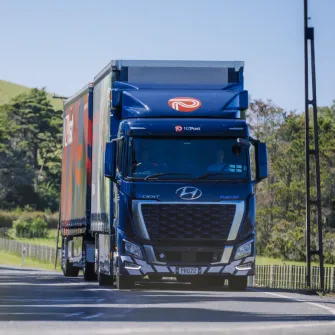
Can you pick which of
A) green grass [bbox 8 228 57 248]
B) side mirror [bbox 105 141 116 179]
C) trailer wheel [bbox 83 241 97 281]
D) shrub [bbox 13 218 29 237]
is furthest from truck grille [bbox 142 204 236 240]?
shrub [bbox 13 218 29 237]

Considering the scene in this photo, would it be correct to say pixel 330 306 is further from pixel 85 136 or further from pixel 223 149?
pixel 85 136

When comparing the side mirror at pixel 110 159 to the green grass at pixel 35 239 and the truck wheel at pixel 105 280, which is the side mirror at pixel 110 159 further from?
the green grass at pixel 35 239

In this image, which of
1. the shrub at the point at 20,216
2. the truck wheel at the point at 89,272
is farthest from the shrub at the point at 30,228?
the truck wheel at the point at 89,272

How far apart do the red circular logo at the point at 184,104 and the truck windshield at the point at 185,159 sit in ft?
2.63

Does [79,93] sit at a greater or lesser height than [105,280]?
greater

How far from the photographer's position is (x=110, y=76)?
83.0 ft

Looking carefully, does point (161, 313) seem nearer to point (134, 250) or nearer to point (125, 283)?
point (134, 250)

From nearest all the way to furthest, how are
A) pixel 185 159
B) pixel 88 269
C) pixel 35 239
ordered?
pixel 185 159 → pixel 88 269 → pixel 35 239

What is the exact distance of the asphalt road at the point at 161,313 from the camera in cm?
1511

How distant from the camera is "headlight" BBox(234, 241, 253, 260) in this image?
78.1ft

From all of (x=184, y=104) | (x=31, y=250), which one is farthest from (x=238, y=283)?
(x=31, y=250)

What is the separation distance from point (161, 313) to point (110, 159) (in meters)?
6.41

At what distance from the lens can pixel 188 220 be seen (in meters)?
23.8

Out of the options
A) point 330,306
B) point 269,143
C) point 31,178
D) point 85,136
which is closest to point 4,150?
Result: point 31,178
